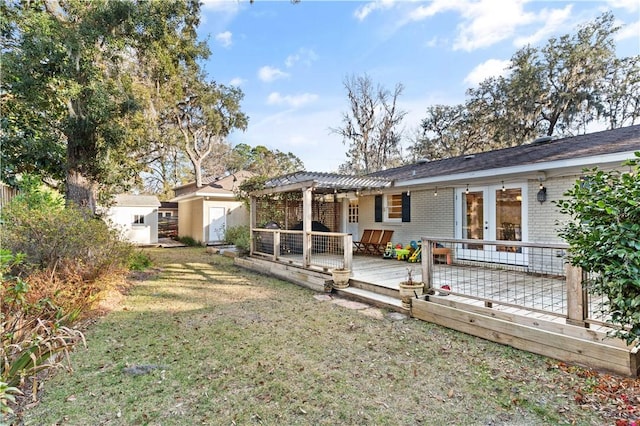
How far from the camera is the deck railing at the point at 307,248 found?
7.22 meters

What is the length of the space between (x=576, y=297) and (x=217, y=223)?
15.9 meters

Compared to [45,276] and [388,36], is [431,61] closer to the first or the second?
[388,36]

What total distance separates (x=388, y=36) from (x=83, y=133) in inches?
407

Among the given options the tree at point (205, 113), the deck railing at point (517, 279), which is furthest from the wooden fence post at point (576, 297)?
the tree at point (205, 113)

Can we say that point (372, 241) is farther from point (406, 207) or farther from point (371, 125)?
point (371, 125)

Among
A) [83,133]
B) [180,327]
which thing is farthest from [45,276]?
[83,133]

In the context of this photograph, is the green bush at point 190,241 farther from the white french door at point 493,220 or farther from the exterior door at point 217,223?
the white french door at point 493,220

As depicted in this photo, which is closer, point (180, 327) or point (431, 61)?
point (180, 327)

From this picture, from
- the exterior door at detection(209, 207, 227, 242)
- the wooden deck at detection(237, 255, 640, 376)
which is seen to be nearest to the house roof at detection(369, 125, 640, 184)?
the wooden deck at detection(237, 255, 640, 376)

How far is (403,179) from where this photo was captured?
31.4ft

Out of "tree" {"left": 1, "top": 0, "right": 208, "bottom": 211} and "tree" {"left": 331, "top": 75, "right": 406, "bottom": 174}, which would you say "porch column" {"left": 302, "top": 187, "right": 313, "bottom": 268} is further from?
"tree" {"left": 331, "top": 75, "right": 406, "bottom": 174}

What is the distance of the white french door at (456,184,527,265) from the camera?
296 inches

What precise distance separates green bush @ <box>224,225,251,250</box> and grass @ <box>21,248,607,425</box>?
6.19 m

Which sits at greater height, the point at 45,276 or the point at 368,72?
the point at 368,72
